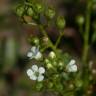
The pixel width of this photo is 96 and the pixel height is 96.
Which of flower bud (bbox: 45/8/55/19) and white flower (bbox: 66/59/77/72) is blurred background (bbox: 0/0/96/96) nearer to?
white flower (bbox: 66/59/77/72)

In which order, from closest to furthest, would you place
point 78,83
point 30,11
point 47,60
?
point 30,11 → point 47,60 → point 78,83

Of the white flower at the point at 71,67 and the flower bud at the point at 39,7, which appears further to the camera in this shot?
the white flower at the point at 71,67

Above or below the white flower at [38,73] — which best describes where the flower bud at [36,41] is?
above

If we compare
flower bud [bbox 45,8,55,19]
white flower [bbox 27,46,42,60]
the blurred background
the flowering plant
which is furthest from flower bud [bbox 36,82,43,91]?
the blurred background

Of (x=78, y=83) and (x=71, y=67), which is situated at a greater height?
(x=71, y=67)

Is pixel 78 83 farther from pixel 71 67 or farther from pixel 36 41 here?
pixel 36 41

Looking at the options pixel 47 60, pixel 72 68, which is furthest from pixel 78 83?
pixel 47 60

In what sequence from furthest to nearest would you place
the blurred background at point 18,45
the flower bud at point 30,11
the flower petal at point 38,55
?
the blurred background at point 18,45 < the flower petal at point 38,55 < the flower bud at point 30,11

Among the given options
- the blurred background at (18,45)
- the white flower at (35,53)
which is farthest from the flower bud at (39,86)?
the blurred background at (18,45)

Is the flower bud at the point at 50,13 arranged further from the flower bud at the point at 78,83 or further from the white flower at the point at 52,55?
the flower bud at the point at 78,83
